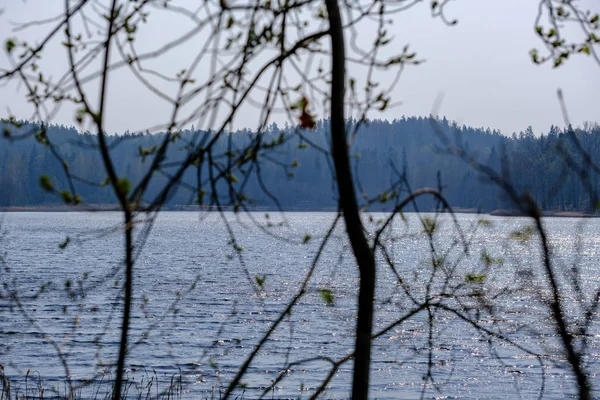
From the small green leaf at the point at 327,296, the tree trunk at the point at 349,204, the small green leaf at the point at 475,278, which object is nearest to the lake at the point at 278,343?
the small green leaf at the point at 475,278

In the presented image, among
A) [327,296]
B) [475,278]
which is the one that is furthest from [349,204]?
[475,278]

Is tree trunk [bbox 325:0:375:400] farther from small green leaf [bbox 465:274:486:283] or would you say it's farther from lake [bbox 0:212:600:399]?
small green leaf [bbox 465:274:486:283]

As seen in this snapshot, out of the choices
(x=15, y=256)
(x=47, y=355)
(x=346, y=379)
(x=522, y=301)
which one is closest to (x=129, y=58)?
(x=346, y=379)

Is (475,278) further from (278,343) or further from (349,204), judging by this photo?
(278,343)

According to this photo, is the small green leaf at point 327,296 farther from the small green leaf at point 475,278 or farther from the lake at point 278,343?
the small green leaf at point 475,278

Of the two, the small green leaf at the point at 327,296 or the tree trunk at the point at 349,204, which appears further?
the small green leaf at the point at 327,296

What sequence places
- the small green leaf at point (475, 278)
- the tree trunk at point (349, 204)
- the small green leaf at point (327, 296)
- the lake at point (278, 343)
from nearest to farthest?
the tree trunk at point (349, 204) < the small green leaf at point (327, 296) < the small green leaf at point (475, 278) < the lake at point (278, 343)

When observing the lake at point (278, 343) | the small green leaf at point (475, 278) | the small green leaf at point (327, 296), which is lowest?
the lake at point (278, 343)

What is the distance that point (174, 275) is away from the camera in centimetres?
4662

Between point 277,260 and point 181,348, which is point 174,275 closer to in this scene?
point 277,260

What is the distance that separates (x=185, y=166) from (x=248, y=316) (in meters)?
26.9

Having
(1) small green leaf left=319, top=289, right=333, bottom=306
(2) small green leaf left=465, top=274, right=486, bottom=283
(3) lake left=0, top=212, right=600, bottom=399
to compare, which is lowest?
(3) lake left=0, top=212, right=600, bottom=399

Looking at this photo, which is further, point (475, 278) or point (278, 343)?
point (278, 343)

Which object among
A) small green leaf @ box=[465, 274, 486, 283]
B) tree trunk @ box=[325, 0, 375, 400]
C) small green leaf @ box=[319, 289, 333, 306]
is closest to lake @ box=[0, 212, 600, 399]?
small green leaf @ box=[465, 274, 486, 283]
